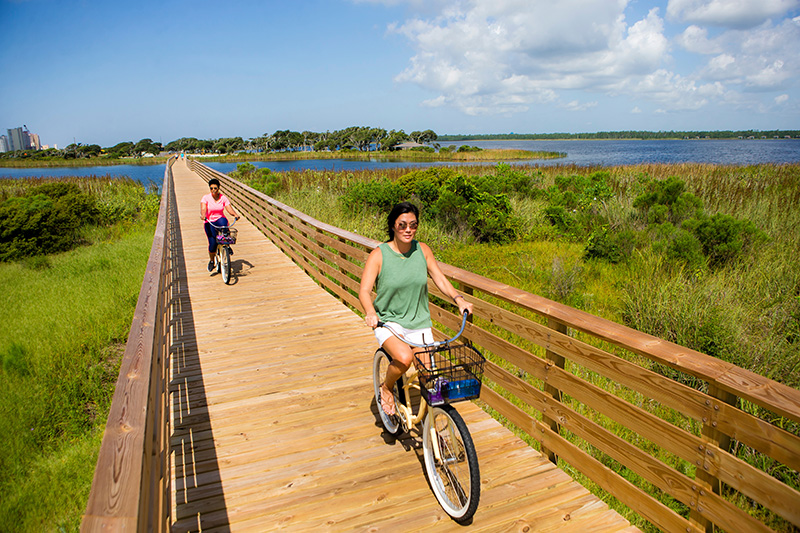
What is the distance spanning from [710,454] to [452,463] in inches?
54.8

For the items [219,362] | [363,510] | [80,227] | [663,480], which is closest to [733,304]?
[663,480]

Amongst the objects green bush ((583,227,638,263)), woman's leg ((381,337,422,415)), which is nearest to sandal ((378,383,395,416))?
woman's leg ((381,337,422,415))

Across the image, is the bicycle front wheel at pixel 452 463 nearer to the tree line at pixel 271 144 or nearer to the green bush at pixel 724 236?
the green bush at pixel 724 236

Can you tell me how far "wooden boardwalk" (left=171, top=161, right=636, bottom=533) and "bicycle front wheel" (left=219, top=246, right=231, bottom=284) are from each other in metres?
2.47

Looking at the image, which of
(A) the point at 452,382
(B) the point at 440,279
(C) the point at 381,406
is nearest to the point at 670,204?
(B) the point at 440,279

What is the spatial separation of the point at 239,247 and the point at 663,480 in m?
12.0

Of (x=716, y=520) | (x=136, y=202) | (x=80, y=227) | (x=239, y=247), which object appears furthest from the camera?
(x=136, y=202)

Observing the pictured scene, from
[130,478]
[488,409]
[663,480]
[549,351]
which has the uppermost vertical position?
[130,478]

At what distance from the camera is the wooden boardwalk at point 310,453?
3039mm

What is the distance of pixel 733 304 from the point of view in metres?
6.74

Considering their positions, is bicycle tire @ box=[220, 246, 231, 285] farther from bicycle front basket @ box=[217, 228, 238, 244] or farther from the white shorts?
the white shorts

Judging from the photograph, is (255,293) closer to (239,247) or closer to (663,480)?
(239,247)

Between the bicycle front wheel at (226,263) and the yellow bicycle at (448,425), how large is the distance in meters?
6.54

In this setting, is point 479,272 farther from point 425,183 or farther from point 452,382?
point 452,382
